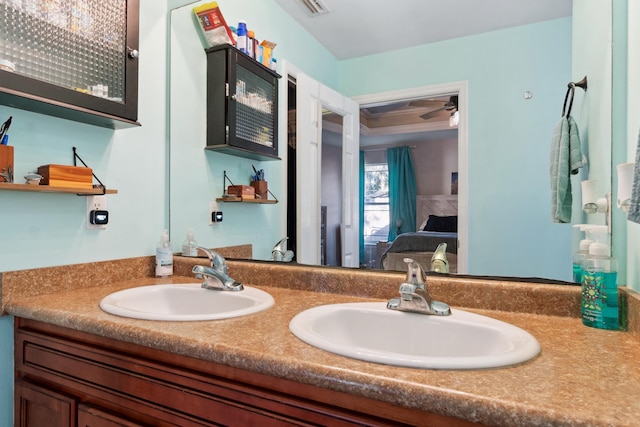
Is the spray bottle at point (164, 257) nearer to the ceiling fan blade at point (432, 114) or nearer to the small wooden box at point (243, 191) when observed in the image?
the small wooden box at point (243, 191)

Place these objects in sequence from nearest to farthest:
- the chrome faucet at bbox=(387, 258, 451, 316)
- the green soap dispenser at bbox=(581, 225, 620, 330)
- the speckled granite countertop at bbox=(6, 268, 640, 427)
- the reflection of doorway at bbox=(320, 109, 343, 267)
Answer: the speckled granite countertop at bbox=(6, 268, 640, 427) → the green soap dispenser at bbox=(581, 225, 620, 330) → the chrome faucet at bbox=(387, 258, 451, 316) → the reflection of doorway at bbox=(320, 109, 343, 267)

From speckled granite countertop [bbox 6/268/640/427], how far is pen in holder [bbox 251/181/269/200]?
0.69 m

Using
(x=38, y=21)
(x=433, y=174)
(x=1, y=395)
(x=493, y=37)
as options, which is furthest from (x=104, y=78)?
(x=493, y=37)

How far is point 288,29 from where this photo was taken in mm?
1494

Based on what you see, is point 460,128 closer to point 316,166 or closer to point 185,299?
point 316,166

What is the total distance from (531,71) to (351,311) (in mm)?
873

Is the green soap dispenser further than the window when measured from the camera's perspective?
No

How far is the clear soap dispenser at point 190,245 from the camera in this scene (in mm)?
1630

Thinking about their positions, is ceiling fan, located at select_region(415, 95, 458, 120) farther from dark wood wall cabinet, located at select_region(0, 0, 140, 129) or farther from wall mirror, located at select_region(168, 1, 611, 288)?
dark wood wall cabinet, located at select_region(0, 0, 140, 129)

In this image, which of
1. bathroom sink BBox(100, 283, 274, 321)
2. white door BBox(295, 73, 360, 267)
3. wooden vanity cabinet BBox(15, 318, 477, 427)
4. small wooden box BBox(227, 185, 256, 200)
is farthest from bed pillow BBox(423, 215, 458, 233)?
small wooden box BBox(227, 185, 256, 200)

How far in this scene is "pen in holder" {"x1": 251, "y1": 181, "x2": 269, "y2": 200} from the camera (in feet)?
5.24

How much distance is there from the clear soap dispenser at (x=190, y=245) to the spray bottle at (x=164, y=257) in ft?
0.31

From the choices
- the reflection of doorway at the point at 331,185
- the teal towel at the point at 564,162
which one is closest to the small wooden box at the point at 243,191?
the reflection of doorway at the point at 331,185

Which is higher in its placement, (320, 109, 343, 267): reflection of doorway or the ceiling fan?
the ceiling fan
